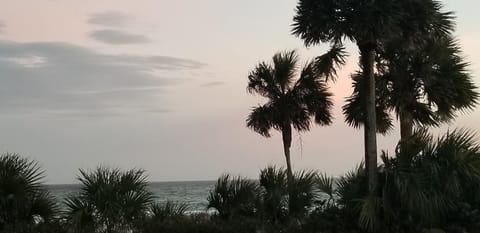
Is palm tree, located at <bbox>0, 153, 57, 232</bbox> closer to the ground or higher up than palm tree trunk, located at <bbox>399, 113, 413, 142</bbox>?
closer to the ground

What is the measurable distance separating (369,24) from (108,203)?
713 cm

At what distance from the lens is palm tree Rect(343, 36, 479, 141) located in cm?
1892

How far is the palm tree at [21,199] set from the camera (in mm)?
13320

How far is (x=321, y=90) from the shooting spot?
23531 millimetres

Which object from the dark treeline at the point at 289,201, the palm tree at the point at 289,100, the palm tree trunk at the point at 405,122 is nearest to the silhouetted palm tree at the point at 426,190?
the dark treeline at the point at 289,201

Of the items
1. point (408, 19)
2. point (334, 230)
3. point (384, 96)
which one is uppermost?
point (408, 19)

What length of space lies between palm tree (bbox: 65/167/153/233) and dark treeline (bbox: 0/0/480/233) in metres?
0.02

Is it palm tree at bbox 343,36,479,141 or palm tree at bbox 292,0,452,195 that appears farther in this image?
palm tree at bbox 343,36,479,141

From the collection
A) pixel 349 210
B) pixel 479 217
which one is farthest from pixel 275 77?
pixel 479 217

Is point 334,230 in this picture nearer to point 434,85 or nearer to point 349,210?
point 349,210

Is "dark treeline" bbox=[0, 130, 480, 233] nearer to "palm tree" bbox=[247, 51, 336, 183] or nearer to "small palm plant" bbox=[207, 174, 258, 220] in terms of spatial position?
"small palm plant" bbox=[207, 174, 258, 220]

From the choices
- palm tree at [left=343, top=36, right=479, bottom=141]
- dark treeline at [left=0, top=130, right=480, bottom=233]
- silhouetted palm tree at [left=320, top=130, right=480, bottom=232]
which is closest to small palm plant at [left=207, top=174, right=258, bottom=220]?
dark treeline at [left=0, top=130, right=480, bottom=233]

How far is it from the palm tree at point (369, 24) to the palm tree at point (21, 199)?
7156 millimetres

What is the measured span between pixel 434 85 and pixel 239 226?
7.53 m
